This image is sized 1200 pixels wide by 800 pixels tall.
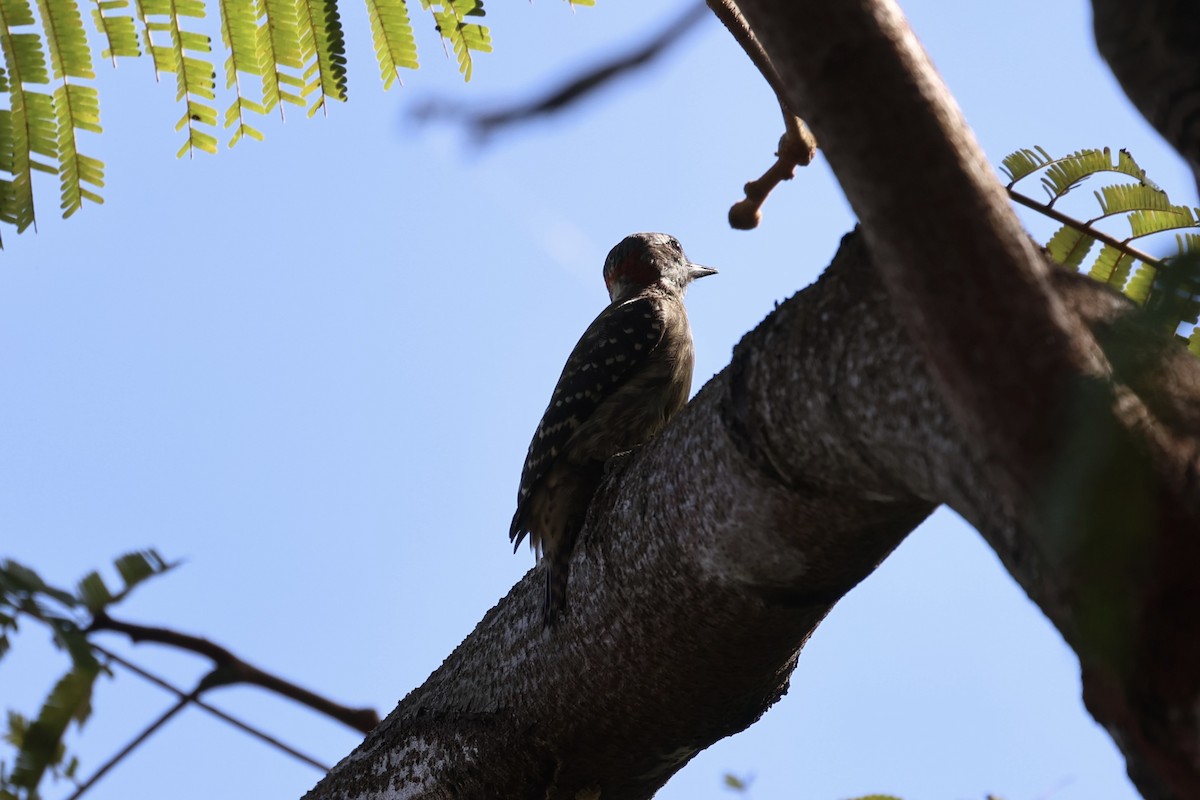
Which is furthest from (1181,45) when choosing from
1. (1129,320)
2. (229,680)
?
(229,680)

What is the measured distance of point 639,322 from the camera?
545 cm

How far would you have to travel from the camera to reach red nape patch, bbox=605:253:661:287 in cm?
727

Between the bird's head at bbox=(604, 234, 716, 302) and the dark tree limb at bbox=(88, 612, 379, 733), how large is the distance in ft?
20.5

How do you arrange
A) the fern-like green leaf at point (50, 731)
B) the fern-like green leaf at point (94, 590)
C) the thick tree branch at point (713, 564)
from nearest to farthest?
1. the fern-like green leaf at point (94, 590)
2. the fern-like green leaf at point (50, 731)
3. the thick tree branch at point (713, 564)

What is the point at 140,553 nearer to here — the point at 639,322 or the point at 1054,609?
the point at 1054,609

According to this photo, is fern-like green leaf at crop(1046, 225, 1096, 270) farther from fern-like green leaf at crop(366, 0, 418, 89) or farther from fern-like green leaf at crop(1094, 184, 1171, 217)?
fern-like green leaf at crop(366, 0, 418, 89)

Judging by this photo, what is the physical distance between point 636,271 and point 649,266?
96mm

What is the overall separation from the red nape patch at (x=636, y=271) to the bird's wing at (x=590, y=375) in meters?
1.43

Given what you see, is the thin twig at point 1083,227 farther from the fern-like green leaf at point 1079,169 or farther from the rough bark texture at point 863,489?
the rough bark texture at point 863,489

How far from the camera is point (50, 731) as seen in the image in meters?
1.49

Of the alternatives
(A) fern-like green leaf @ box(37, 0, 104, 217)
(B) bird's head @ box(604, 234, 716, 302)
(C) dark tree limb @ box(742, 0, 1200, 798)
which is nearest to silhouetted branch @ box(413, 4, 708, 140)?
(C) dark tree limb @ box(742, 0, 1200, 798)

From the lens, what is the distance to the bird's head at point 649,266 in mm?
7266

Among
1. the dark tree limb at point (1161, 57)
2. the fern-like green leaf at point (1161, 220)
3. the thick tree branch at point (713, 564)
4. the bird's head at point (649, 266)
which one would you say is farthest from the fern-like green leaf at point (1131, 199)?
the bird's head at point (649, 266)

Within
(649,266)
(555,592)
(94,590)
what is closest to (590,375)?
(555,592)
